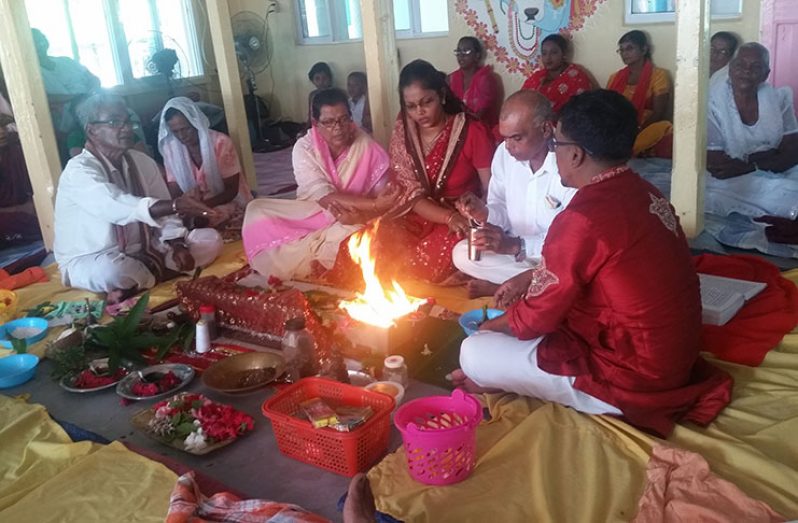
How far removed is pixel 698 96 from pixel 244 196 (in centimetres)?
379

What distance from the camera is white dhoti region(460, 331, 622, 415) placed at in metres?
2.79

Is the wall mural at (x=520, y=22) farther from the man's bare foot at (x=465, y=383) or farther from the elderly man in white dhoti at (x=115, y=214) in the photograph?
the man's bare foot at (x=465, y=383)

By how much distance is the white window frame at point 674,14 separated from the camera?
22.4 ft

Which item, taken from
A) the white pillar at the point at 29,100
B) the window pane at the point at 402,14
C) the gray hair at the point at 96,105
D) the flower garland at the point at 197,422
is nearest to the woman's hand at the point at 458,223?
the flower garland at the point at 197,422

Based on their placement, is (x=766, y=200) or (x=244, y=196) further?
(x=244, y=196)

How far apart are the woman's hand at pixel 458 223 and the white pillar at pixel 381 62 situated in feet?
5.31

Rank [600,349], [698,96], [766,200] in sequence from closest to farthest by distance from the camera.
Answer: [600,349] < [698,96] < [766,200]

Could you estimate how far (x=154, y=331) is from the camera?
12.9ft

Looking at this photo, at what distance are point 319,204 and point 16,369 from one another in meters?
2.13

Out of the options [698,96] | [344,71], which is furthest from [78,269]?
[344,71]

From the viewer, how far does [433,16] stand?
30.3ft

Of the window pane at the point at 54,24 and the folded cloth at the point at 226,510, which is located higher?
the window pane at the point at 54,24

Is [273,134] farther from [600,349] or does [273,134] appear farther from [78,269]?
[600,349]

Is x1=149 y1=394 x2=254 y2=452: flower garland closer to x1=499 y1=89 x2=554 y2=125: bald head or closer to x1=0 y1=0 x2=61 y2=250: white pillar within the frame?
x1=499 y1=89 x2=554 y2=125: bald head
